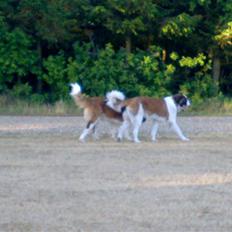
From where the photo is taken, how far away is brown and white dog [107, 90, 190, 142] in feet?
72.6

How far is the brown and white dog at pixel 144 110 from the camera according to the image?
22.1m

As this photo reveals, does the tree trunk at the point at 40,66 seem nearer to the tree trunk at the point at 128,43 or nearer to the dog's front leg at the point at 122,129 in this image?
the tree trunk at the point at 128,43

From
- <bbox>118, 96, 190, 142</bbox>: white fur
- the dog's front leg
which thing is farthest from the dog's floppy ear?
the dog's front leg

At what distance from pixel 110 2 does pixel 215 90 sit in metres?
5.31

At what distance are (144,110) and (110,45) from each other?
1583cm

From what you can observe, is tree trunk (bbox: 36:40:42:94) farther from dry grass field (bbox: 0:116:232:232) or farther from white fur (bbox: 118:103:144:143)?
white fur (bbox: 118:103:144:143)

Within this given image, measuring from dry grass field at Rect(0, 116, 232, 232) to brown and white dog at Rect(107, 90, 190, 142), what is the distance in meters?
0.38

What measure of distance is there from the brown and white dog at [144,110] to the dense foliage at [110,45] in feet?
45.1

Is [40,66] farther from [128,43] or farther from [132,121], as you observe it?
[132,121]

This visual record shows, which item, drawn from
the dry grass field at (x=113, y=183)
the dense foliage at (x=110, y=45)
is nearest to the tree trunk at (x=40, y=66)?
the dense foliage at (x=110, y=45)

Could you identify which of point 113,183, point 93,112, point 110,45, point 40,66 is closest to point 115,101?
point 93,112

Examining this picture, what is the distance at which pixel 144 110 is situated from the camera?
22297mm

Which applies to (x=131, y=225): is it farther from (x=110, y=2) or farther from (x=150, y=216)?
(x=110, y=2)

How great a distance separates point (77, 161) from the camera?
18.0 metres
